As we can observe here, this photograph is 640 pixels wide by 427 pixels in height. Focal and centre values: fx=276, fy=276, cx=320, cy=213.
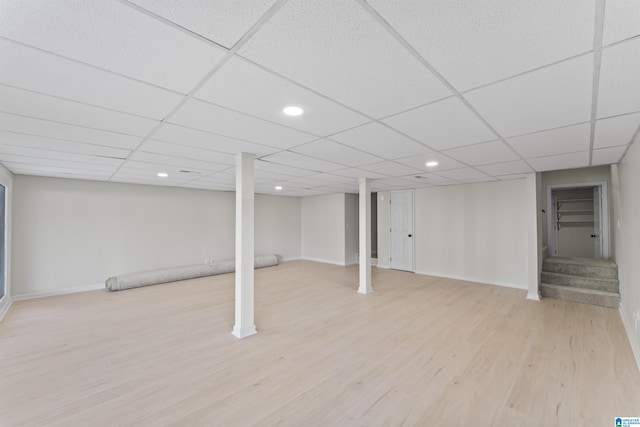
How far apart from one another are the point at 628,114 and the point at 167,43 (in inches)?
124

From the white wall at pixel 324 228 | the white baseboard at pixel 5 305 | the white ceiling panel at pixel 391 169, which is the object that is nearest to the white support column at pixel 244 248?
the white ceiling panel at pixel 391 169

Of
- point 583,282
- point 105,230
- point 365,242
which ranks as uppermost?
point 105,230

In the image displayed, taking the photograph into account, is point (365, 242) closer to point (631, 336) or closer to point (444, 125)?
point (444, 125)

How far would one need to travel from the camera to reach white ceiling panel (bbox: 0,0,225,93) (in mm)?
1063

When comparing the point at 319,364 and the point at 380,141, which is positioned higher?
the point at 380,141

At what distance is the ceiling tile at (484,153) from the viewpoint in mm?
3035

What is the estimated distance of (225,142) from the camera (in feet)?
9.57

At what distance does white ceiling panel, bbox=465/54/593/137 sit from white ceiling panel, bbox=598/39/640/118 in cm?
6

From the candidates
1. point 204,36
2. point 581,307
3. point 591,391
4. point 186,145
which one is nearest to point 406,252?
point 581,307

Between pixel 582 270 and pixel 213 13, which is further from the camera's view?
pixel 582 270

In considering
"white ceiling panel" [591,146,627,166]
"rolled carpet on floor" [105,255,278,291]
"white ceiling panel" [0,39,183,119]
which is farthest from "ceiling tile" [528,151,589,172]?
"rolled carpet on floor" [105,255,278,291]

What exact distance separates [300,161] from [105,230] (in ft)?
15.7

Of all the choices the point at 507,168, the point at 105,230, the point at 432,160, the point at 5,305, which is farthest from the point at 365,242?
the point at 5,305

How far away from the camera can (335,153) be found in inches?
133
